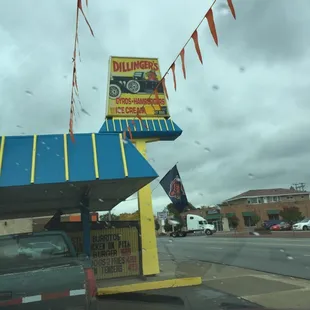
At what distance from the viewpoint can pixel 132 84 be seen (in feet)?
49.4

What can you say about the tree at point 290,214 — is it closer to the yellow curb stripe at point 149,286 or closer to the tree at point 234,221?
the tree at point 234,221

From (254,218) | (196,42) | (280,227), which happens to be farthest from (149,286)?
(254,218)

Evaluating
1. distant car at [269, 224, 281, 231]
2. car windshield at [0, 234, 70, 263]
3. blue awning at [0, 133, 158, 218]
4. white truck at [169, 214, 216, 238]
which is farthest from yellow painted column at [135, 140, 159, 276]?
distant car at [269, 224, 281, 231]

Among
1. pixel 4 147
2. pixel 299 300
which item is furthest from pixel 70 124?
pixel 299 300

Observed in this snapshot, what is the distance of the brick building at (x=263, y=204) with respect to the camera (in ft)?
136

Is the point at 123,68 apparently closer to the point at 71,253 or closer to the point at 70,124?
the point at 70,124

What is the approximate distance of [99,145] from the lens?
9320mm

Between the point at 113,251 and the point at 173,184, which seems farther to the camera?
→ the point at 173,184

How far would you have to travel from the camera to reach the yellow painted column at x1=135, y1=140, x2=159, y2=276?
12844 millimetres

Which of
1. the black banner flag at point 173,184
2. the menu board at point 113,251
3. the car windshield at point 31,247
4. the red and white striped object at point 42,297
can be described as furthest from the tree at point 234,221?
the red and white striped object at point 42,297

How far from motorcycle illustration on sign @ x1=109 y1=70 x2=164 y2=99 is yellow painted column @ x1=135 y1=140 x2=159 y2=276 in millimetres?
2082

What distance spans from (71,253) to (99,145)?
3085 millimetres

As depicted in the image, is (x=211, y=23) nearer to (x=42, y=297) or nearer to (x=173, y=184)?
(x=42, y=297)

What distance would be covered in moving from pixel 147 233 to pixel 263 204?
3978 cm
